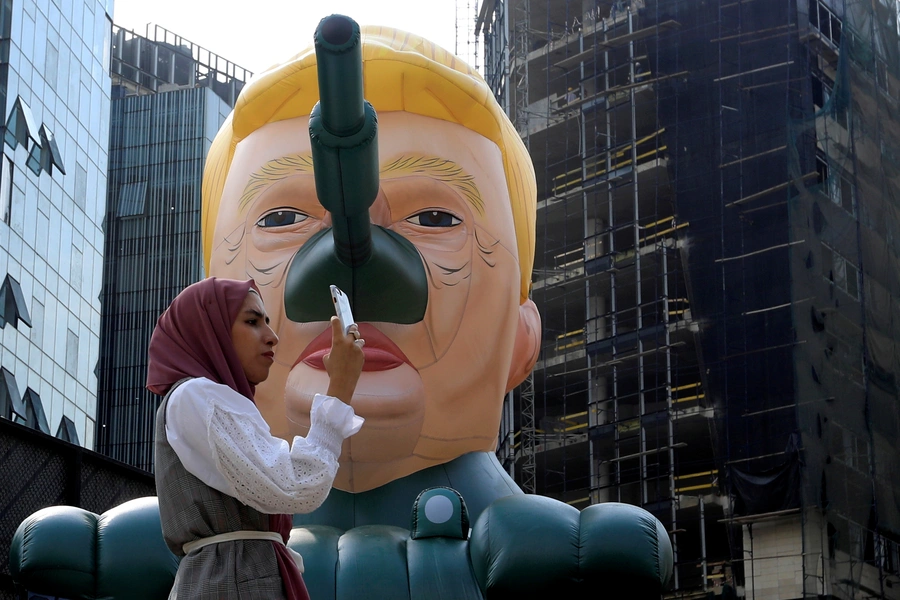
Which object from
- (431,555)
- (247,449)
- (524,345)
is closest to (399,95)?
(524,345)

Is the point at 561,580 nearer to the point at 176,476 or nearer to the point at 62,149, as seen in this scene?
the point at 176,476

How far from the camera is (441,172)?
22.7 ft

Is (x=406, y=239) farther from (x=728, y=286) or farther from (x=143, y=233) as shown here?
(x=143, y=233)

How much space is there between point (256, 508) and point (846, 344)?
1628 cm

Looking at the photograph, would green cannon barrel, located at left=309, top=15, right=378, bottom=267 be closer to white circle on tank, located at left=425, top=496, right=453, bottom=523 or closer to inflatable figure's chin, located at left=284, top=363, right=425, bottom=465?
inflatable figure's chin, located at left=284, top=363, right=425, bottom=465

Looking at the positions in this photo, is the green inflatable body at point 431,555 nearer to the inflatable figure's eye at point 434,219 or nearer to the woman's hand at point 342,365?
the inflatable figure's eye at point 434,219

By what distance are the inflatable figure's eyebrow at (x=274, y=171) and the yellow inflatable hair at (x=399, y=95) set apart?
0.81 feet

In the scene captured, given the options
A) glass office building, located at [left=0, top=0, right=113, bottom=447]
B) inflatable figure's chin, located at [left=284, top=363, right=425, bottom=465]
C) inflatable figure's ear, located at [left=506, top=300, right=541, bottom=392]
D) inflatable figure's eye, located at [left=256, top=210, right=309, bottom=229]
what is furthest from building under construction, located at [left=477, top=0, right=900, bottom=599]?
inflatable figure's eye, located at [left=256, top=210, right=309, bottom=229]

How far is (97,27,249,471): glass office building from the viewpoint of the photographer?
38.5 meters

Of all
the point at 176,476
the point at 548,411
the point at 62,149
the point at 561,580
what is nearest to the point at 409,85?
the point at 561,580

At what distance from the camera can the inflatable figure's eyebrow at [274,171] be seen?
6.89 meters

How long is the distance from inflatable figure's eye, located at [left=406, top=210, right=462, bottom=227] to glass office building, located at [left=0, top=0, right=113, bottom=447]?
1987 cm

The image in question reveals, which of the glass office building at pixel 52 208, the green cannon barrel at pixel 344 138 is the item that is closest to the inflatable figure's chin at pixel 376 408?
the green cannon barrel at pixel 344 138

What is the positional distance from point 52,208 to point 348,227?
23.7 m
